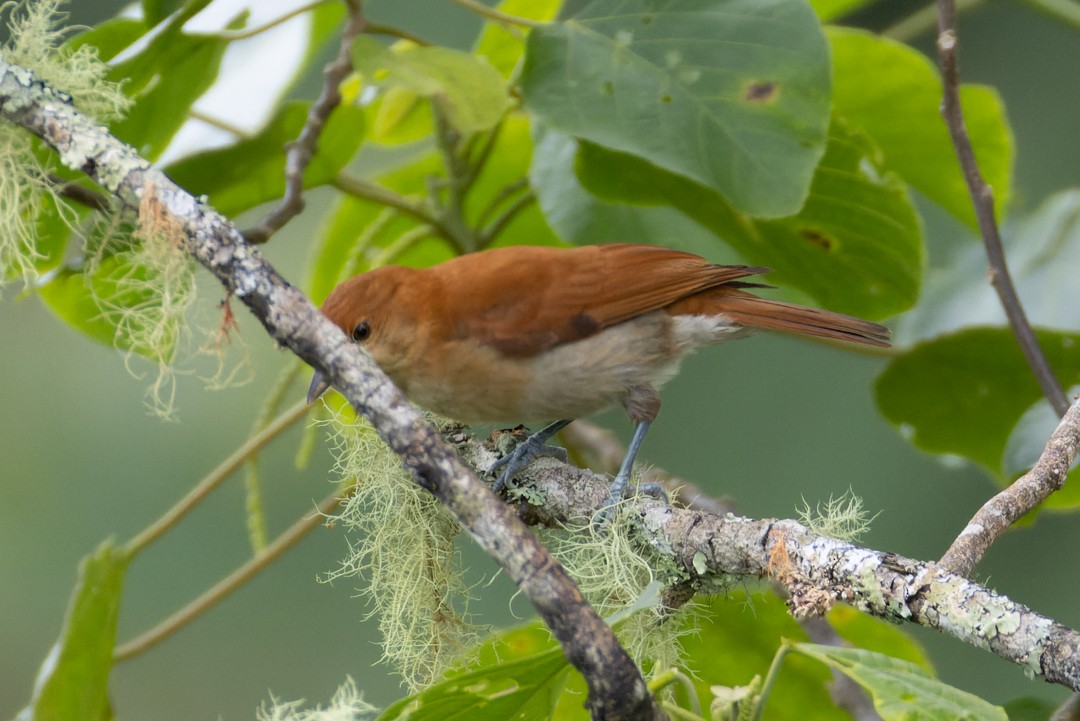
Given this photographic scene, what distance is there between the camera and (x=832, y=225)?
239 cm

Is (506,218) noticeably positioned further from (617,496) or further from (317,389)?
(617,496)

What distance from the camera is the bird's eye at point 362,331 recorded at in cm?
243

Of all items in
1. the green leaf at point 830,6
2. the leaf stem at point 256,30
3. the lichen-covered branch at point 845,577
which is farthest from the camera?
the green leaf at point 830,6

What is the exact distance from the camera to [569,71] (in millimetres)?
2076

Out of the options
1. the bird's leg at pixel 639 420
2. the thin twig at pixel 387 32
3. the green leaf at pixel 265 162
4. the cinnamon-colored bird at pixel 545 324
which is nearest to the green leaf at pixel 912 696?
the bird's leg at pixel 639 420

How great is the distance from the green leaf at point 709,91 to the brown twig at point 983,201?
21cm

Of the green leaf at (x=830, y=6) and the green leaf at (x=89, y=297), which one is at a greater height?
the green leaf at (x=830, y=6)

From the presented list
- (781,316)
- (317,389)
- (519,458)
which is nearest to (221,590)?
(317,389)

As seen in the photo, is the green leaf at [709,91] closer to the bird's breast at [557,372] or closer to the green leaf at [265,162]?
the green leaf at [265,162]

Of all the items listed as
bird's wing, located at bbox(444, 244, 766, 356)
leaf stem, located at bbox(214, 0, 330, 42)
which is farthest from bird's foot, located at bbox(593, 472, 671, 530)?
leaf stem, located at bbox(214, 0, 330, 42)

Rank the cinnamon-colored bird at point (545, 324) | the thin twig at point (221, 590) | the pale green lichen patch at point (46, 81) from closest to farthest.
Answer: the pale green lichen patch at point (46, 81)
the thin twig at point (221, 590)
the cinnamon-colored bird at point (545, 324)

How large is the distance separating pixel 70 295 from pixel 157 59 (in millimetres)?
626

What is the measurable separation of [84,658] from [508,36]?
1.64 m

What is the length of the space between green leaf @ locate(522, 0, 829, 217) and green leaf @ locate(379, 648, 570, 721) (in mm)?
973
